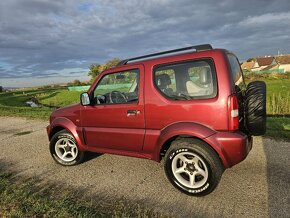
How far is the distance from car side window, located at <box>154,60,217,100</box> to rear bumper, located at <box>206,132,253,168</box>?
0.57 m

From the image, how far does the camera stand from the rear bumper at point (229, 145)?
3.52 meters

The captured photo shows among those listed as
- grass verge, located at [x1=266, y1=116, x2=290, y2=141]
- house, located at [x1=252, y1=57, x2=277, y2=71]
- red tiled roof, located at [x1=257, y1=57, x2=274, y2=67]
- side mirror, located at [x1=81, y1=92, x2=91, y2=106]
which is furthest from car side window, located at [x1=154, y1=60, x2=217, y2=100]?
red tiled roof, located at [x1=257, y1=57, x2=274, y2=67]

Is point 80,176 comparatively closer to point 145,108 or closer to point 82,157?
point 82,157

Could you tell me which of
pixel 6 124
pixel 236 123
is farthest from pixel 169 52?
pixel 6 124

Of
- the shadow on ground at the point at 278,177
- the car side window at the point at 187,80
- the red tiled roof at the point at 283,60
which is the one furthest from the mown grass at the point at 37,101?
the red tiled roof at the point at 283,60

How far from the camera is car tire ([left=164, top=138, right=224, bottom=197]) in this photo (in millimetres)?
3613

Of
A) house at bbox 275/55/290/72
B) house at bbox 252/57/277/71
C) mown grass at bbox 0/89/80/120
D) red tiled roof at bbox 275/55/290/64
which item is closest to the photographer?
mown grass at bbox 0/89/80/120

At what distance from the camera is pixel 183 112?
381 cm

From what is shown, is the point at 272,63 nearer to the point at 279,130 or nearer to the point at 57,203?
the point at 279,130

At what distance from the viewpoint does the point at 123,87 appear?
4.66 meters

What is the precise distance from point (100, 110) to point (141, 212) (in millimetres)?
2006

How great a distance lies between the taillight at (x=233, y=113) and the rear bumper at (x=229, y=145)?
0.32 ft

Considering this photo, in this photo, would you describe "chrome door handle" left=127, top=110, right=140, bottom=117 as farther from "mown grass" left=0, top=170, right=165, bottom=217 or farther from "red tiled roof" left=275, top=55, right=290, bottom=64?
"red tiled roof" left=275, top=55, right=290, bottom=64

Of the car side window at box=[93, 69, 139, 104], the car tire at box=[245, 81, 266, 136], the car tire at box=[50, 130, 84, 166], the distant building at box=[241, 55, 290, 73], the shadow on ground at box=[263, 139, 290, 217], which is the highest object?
the distant building at box=[241, 55, 290, 73]
